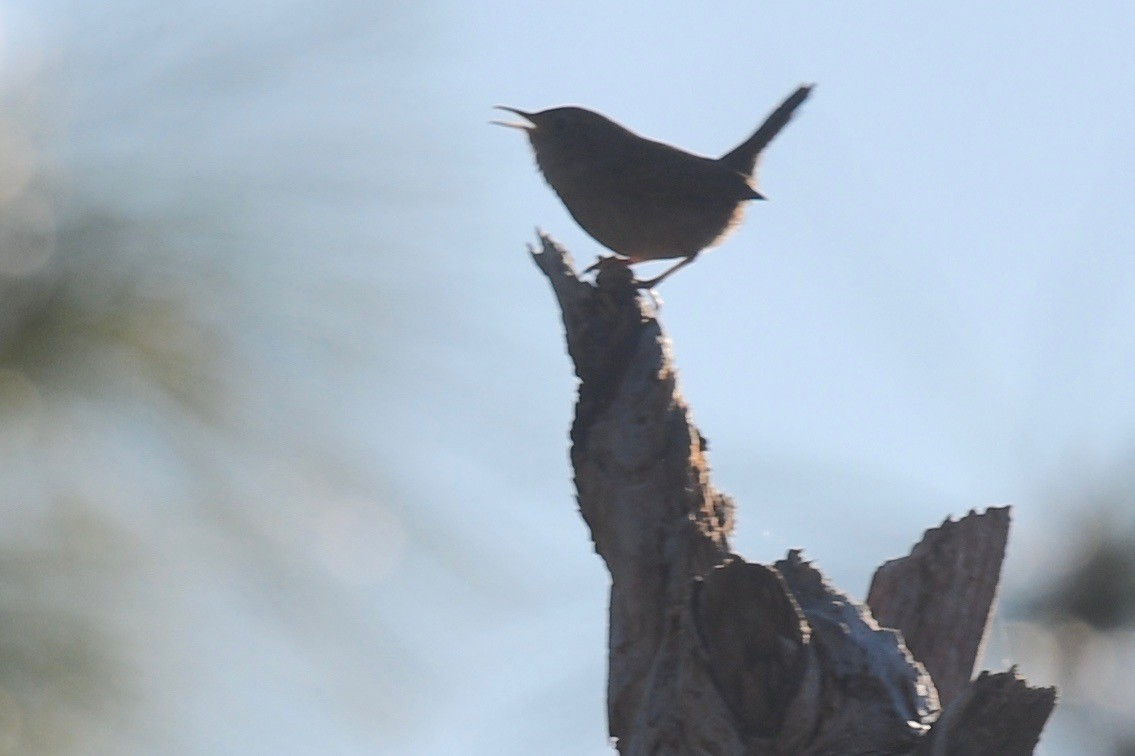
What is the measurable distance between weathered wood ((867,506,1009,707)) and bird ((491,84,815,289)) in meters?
1.64

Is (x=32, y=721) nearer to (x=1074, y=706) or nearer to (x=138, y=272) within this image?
(x=138, y=272)

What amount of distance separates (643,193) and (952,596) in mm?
2038

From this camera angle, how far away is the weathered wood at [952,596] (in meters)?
3.00

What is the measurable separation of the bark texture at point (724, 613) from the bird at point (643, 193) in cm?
144

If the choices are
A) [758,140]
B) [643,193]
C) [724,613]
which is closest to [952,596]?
[724,613]

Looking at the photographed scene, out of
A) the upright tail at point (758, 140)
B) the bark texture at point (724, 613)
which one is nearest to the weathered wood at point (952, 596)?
the bark texture at point (724, 613)

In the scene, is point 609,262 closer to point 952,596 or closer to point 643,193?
point 643,193

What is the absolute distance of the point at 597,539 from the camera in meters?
2.59

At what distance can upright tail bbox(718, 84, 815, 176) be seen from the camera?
17.3 ft

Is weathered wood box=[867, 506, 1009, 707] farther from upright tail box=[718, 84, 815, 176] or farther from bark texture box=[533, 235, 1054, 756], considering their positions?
upright tail box=[718, 84, 815, 176]

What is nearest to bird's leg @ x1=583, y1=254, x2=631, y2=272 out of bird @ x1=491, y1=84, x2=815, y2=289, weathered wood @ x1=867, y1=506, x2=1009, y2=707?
bird @ x1=491, y1=84, x2=815, y2=289

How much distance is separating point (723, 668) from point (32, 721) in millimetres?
1053

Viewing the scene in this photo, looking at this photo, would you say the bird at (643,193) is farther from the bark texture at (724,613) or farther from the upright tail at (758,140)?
the bark texture at (724,613)

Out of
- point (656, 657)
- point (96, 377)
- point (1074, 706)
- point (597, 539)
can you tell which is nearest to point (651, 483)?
point (597, 539)
